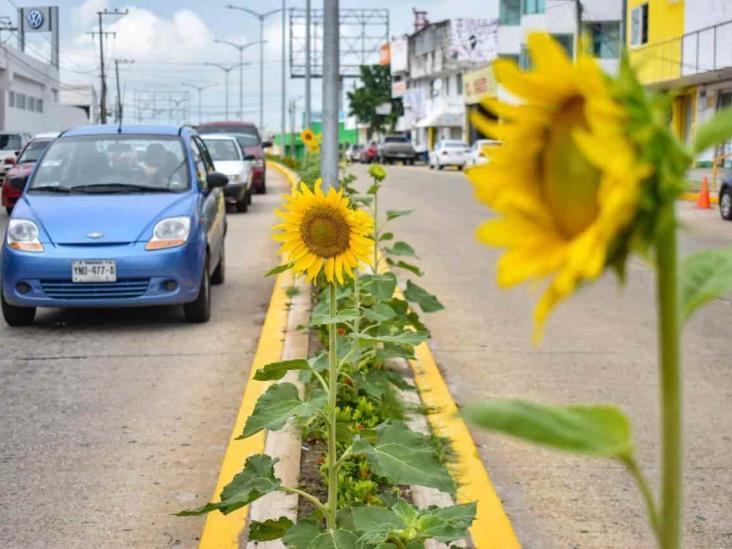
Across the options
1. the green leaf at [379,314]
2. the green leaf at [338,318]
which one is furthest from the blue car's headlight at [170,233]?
the green leaf at [338,318]

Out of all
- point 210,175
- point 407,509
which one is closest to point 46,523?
point 407,509

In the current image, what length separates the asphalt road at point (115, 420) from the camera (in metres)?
5.15

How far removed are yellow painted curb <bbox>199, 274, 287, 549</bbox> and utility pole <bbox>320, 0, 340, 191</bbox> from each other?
354 cm

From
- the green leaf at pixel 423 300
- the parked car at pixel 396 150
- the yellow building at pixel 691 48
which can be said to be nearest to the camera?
the green leaf at pixel 423 300

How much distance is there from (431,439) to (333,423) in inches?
76.9

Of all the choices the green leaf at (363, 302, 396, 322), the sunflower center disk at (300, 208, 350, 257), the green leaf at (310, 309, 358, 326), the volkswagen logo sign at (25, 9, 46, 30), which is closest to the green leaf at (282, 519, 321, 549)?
the green leaf at (310, 309, 358, 326)

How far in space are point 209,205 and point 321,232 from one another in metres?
6.61

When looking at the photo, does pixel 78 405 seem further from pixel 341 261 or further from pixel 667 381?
pixel 667 381

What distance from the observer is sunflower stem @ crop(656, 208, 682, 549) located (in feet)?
3.44

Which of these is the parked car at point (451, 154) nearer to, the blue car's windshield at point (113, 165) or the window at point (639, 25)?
the window at point (639, 25)

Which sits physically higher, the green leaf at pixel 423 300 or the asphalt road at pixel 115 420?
the green leaf at pixel 423 300

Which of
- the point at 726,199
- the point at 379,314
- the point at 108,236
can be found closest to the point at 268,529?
the point at 379,314

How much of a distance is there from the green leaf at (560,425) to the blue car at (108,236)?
8.72 metres

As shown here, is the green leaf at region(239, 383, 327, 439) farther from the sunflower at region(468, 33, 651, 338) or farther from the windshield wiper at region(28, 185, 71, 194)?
the windshield wiper at region(28, 185, 71, 194)
